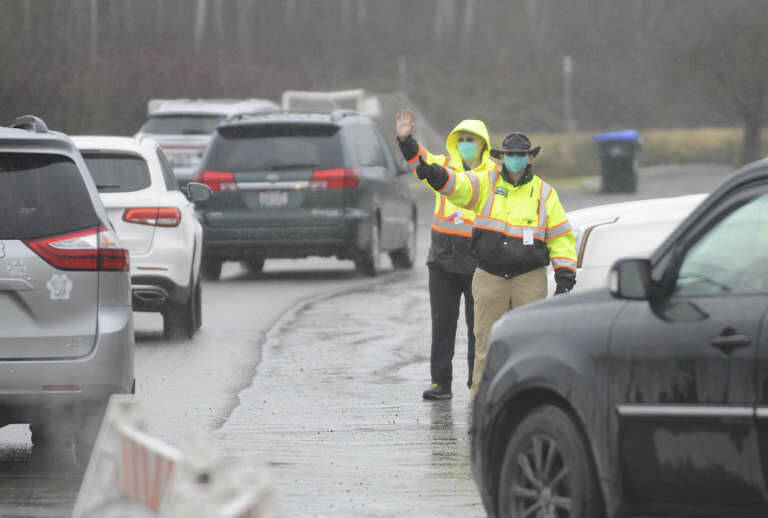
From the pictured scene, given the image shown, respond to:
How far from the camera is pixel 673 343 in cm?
605

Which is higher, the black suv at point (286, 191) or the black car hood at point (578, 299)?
the black car hood at point (578, 299)

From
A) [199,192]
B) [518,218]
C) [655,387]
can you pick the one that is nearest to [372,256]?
[199,192]

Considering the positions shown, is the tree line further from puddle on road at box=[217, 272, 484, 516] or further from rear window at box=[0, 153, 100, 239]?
rear window at box=[0, 153, 100, 239]

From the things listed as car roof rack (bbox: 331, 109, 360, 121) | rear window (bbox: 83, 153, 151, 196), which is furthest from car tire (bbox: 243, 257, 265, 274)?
rear window (bbox: 83, 153, 151, 196)

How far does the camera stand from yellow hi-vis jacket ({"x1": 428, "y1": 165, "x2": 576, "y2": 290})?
9.92 metres

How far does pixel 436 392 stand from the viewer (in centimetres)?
1153

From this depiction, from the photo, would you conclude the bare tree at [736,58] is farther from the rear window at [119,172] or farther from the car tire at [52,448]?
the car tire at [52,448]

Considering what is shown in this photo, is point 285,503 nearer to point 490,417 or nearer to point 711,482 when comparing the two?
point 490,417

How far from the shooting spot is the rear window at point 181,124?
2931cm

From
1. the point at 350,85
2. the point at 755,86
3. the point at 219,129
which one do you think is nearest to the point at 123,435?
the point at 219,129

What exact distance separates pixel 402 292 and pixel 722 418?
13.8 meters

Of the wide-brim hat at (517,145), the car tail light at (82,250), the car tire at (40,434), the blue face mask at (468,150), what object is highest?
the wide-brim hat at (517,145)

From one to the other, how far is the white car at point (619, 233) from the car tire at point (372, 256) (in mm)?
9754

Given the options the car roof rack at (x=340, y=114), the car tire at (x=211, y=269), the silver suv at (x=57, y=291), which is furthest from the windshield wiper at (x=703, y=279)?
the car tire at (x=211, y=269)
